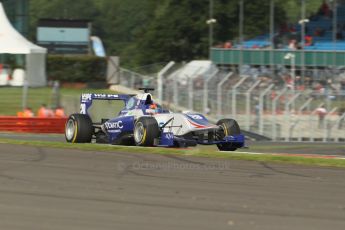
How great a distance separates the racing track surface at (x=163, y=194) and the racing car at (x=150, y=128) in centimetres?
268

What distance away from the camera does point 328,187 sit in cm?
862

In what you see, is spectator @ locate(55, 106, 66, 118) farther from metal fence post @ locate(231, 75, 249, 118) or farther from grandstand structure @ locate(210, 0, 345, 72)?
grandstand structure @ locate(210, 0, 345, 72)

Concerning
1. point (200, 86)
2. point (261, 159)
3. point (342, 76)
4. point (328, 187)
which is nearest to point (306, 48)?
point (342, 76)

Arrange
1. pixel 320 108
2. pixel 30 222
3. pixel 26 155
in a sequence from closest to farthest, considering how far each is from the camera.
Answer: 1. pixel 30 222
2. pixel 26 155
3. pixel 320 108

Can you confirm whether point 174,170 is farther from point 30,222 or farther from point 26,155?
point 30,222

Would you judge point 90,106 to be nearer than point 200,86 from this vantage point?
Yes

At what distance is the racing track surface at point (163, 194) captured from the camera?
20.9 ft

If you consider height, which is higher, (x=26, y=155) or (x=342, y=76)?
(x=342, y=76)

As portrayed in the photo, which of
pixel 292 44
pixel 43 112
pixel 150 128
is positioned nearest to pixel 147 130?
pixel 150 128

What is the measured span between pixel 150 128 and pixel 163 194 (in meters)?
6.16

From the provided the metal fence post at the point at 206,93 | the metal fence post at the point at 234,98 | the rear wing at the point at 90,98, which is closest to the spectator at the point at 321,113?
the metal fence post at the point at 234,98

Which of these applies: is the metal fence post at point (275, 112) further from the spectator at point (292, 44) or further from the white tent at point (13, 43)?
the white tent at point (13, 43)

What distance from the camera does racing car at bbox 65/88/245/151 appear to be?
14086mm

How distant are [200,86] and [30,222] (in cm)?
1923
